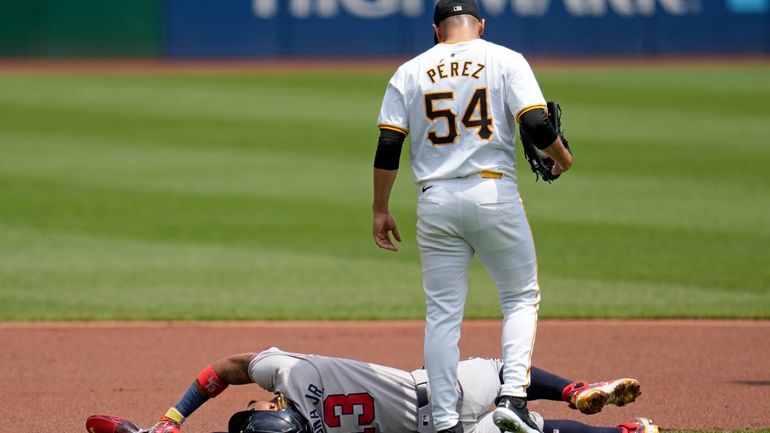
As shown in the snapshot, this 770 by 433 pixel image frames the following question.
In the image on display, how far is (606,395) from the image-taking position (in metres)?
5.12

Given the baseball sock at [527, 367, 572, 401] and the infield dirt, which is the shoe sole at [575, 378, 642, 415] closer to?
the baseball sock at [527, 367, 572, 401]

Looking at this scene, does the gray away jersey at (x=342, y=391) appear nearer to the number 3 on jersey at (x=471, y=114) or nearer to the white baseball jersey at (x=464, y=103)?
the white baseball jersey at (x=464, y=103)

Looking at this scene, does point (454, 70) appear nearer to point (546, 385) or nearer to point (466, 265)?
point (466, 265)

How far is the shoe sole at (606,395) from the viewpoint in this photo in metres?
5.10

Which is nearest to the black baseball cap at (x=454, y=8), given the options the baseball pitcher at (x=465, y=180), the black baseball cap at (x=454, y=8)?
the black baseball cap at (x=454, y=8)

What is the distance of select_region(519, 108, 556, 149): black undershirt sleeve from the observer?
16.1 ft

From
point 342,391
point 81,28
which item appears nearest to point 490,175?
point 342,391

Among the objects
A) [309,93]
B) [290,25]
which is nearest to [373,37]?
[290,25]

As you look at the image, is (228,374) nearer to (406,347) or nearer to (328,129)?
(406,347)

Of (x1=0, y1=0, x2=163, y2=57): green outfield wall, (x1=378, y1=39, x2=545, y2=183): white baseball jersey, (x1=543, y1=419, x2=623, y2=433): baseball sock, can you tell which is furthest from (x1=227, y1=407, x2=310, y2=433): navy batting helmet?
(x1=0, y1=0, x2=163, y2=57): green outfield wall

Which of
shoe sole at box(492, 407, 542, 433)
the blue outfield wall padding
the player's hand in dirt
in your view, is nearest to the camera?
shoe sole at box(492, 407, 542, 433)

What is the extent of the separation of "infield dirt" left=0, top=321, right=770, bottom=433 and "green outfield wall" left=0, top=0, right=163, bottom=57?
683 inches

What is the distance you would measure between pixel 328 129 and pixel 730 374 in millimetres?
11480

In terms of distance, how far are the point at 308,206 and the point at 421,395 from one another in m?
7.89
